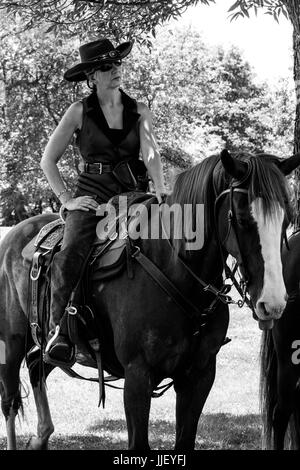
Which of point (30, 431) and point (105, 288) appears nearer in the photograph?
point (105, 288)

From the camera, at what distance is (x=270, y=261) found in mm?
3453

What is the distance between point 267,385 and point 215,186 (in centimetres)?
233

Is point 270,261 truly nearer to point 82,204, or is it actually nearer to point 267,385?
point 82,204

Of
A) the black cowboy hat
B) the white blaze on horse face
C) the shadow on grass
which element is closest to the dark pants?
the black cowboy hat

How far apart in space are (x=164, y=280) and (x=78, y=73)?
5.63 ft

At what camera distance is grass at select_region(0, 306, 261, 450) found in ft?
23.1

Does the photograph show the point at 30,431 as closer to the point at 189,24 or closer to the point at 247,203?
the point at 247,203

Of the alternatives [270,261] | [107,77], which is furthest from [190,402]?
[107,77]

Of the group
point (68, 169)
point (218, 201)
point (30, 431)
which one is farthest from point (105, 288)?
point (68, 169)

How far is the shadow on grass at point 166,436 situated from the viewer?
6863 mm

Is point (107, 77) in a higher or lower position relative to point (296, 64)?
lower

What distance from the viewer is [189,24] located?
27.2 metres

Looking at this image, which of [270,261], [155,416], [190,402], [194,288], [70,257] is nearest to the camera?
[270,261]

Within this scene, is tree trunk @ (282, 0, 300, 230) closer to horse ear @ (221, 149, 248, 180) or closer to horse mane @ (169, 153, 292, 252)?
horse mane @ (169, 153, 292, 252)
